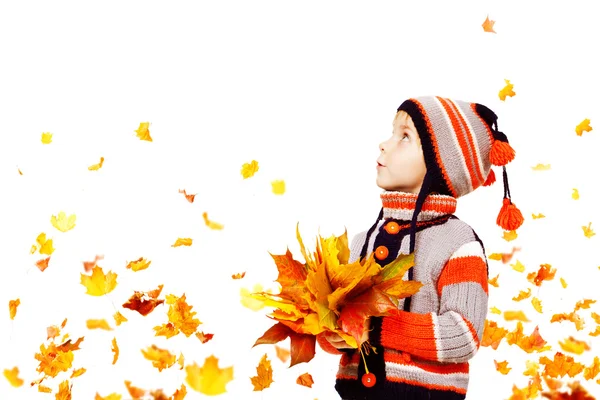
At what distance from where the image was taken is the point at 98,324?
8.50ft

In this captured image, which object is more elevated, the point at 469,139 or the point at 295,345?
the point at 469,139

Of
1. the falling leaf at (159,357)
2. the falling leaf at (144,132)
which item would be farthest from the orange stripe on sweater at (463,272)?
the falling leaf at (144,132)

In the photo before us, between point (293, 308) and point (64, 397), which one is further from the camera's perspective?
point (64, 397)

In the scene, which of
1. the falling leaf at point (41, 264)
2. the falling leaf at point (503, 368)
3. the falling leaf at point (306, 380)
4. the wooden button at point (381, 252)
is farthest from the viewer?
the falling leaf at point (41, 264)

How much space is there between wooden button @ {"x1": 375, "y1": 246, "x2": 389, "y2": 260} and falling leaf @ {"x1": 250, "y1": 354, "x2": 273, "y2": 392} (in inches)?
34.8

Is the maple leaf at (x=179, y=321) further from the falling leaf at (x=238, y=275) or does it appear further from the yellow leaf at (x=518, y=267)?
the yellow leaf at (x=518, y=267)

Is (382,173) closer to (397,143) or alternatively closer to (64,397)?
(397,143)

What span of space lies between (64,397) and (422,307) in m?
1.46

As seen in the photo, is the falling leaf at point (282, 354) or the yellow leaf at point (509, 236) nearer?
the falling leaf at point (282, 354)

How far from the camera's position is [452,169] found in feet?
6.06

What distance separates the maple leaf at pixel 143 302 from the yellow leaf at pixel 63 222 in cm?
45

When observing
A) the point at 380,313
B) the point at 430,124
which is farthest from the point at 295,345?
the point at 430,124

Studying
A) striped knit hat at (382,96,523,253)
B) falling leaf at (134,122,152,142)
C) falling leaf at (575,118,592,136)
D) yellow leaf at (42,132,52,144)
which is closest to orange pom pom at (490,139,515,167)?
striped knit hat at (382,96,523,253)

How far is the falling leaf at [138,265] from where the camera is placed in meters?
2.68
